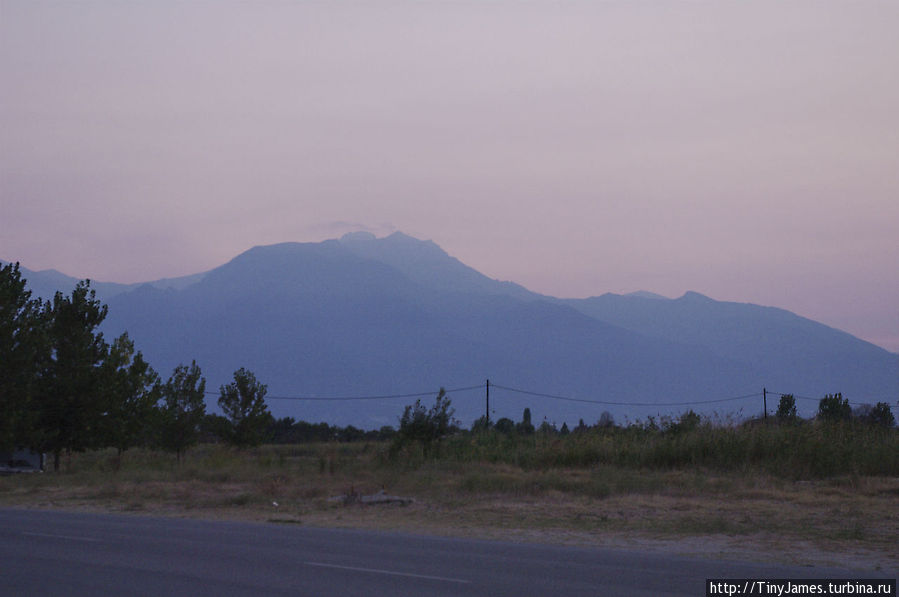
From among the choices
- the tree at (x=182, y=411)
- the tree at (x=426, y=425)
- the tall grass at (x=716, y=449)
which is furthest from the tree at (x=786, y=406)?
the tree at (x=182, y=411)

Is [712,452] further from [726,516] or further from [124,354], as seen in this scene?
[124,354]

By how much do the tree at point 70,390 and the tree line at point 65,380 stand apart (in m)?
0.04

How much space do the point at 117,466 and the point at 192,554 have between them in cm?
2529

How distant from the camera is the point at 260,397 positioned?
156ft

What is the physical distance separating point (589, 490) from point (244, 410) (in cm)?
2707

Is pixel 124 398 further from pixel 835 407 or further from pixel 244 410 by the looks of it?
pixel 835 407

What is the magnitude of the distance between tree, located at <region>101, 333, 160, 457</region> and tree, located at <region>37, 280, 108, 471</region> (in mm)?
420

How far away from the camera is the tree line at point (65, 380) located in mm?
33656

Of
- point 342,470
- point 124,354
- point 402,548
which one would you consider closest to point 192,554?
point 402,548

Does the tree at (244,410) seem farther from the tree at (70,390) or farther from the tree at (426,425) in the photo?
the tree at (426,425)

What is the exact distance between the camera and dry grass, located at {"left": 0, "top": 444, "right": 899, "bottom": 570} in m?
16.4

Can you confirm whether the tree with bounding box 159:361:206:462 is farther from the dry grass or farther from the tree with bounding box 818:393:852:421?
the tree with bounding box 818:393:852:421

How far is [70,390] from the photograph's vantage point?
118ft

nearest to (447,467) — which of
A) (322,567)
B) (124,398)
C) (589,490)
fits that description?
(589,490)
